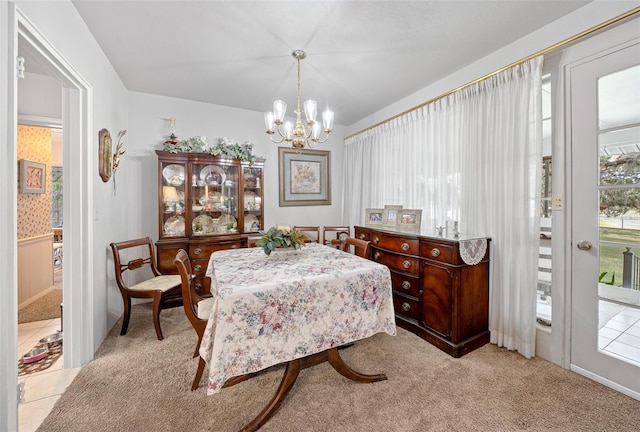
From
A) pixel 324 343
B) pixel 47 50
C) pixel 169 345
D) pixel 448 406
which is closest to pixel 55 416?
pixel 169 345

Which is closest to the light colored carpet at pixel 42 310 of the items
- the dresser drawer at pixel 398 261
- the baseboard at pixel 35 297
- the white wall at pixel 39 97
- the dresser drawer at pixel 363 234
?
the baseboard at pixel 35 297

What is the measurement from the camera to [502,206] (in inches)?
90.9

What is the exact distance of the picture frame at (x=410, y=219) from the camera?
2.78 meters

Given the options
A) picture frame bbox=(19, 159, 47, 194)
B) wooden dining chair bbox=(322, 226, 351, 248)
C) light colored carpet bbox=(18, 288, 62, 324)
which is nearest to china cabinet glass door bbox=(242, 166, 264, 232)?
wooden dining chair bbox=(322, 226, 351, 248)

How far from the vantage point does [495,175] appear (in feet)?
7.74

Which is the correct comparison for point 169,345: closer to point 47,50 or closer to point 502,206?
point 47,50

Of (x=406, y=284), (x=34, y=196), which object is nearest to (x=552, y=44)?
(x=406, y=284)

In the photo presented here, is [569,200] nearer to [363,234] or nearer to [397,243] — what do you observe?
[397,243]

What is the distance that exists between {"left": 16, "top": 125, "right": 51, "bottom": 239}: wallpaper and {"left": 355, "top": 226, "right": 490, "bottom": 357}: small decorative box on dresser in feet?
14.8

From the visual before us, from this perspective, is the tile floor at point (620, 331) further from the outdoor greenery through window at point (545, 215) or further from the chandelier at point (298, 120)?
the chandelier at point (298, 120)

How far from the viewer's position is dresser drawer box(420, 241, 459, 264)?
2184 millimetres

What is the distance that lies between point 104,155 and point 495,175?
353 cm

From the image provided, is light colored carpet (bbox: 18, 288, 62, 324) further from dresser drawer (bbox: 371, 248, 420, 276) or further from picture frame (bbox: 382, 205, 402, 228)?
picture frame (bbox: 382, 205, 402, 228)

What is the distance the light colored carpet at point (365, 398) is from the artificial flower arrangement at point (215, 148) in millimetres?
2243
